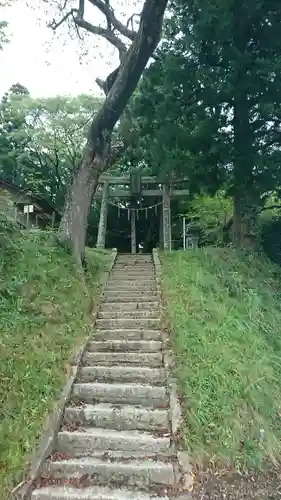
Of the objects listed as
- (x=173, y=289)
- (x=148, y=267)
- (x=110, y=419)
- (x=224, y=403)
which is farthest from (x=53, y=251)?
(x=224, y=403)

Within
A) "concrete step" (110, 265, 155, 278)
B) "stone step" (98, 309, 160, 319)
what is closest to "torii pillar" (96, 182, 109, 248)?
"concrete step" (110, 265, 155, 278)

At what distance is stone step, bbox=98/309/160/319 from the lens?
637 cm

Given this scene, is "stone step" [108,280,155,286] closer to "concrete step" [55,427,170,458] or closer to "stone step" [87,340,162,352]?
"stone step" [87,340,162,352]

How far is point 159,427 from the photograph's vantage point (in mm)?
4336

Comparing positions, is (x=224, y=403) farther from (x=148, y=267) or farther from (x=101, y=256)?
(x=101, y=256)

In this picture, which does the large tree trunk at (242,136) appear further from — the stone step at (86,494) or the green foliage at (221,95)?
the stone step at (86,494)

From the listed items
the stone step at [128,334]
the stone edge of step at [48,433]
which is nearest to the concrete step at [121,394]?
the stone edge of step at [48,433]

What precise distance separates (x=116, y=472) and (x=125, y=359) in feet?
5.46

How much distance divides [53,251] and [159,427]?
3865 millimetres

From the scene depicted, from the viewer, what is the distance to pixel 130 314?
254 inches

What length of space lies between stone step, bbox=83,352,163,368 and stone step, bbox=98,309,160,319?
3.35ft

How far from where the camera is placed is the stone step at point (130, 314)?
20.9ft

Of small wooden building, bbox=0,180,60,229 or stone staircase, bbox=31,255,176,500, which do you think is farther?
small wooden building, bbox=0,180,60,229

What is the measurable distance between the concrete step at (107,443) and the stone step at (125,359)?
112cm
